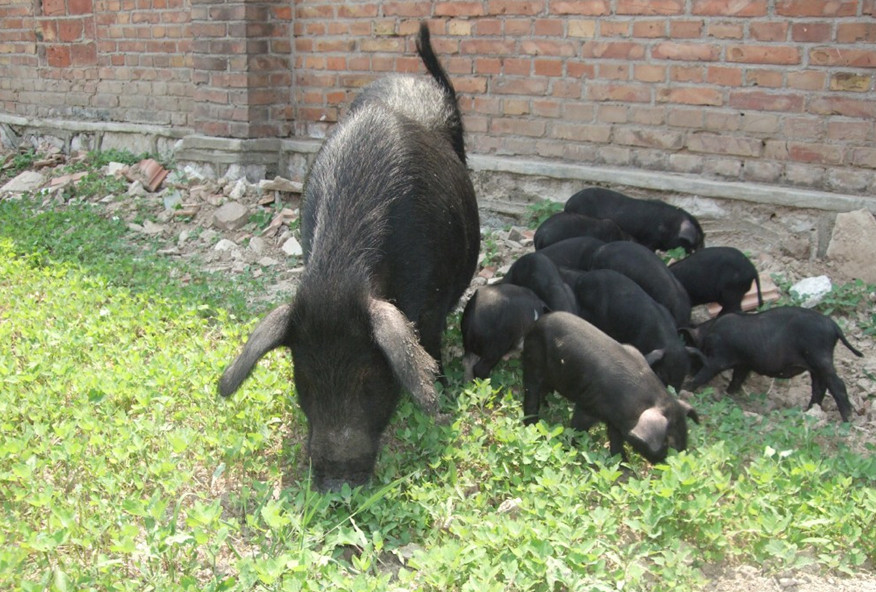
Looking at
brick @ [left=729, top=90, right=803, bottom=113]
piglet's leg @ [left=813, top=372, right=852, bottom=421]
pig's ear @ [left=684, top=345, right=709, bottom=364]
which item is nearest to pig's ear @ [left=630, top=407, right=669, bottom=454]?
pig's ear @ [left=684, top=345, right=709, bottom=364]

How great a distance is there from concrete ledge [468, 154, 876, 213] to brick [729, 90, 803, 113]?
1.57 ft

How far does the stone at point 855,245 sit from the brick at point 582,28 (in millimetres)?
2060

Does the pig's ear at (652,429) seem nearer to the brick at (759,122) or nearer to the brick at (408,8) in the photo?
the brick at (759,122)

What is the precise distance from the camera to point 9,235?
22.6 feet

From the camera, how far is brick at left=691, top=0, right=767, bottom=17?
17.9ft

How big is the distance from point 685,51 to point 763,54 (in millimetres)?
498

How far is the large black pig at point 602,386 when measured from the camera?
11.8 feet

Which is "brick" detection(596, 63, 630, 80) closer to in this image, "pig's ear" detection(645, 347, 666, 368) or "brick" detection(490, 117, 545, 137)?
"brick" detection(490, 117, 545, 137)

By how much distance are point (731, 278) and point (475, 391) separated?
1741 millimetres

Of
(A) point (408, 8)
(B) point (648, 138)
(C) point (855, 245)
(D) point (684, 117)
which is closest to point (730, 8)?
(D) point (684, 117)

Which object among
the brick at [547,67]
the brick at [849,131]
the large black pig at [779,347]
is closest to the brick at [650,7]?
the brick at [547,67]

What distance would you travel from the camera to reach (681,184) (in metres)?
5.84

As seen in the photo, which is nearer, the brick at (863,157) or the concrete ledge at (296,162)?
the brick at (863,157)

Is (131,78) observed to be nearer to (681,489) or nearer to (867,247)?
(867,247)
